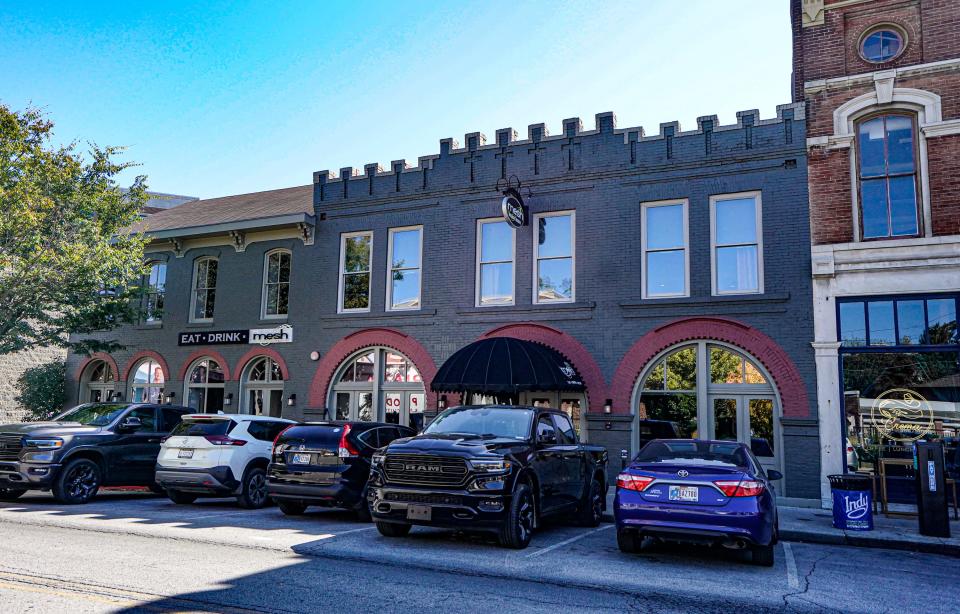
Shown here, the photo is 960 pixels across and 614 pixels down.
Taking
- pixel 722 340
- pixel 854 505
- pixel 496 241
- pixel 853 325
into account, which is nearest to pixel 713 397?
pixel 722 340

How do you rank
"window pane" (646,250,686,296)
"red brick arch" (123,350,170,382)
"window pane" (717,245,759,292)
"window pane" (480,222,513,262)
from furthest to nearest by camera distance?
"red brick arch" (123,350,170,382), "window pane" (480,222,513,262), "window pane" (646,250,686,296), "window pane" (717,245,759,292)

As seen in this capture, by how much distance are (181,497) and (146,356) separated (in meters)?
10.1

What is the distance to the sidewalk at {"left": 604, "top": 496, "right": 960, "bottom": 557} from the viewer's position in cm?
1007

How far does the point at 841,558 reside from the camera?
930 cm

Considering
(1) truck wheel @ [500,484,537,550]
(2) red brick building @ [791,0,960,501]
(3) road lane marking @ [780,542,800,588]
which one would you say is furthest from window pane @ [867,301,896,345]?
(1) truck wheel @ [500,484,537,550]

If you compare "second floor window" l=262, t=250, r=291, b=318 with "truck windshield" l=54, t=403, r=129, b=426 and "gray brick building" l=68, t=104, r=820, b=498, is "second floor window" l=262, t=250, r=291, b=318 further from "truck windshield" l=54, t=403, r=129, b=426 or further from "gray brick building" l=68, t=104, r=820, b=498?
"truck windshield" l=54, t=403, r=129, b=426

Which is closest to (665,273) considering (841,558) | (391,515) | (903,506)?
(903,506)

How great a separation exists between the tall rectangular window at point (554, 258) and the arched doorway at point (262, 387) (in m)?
7.73

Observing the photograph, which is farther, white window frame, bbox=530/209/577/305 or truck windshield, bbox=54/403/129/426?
white window frame, bbox=530/209/577/305

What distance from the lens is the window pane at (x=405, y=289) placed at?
18.9 meters

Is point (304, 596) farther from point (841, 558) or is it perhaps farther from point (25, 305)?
point (25, 305)

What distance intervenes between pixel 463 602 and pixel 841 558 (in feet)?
18.7

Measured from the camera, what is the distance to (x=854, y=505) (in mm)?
10906

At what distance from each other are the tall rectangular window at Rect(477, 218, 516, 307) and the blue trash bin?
859cm
